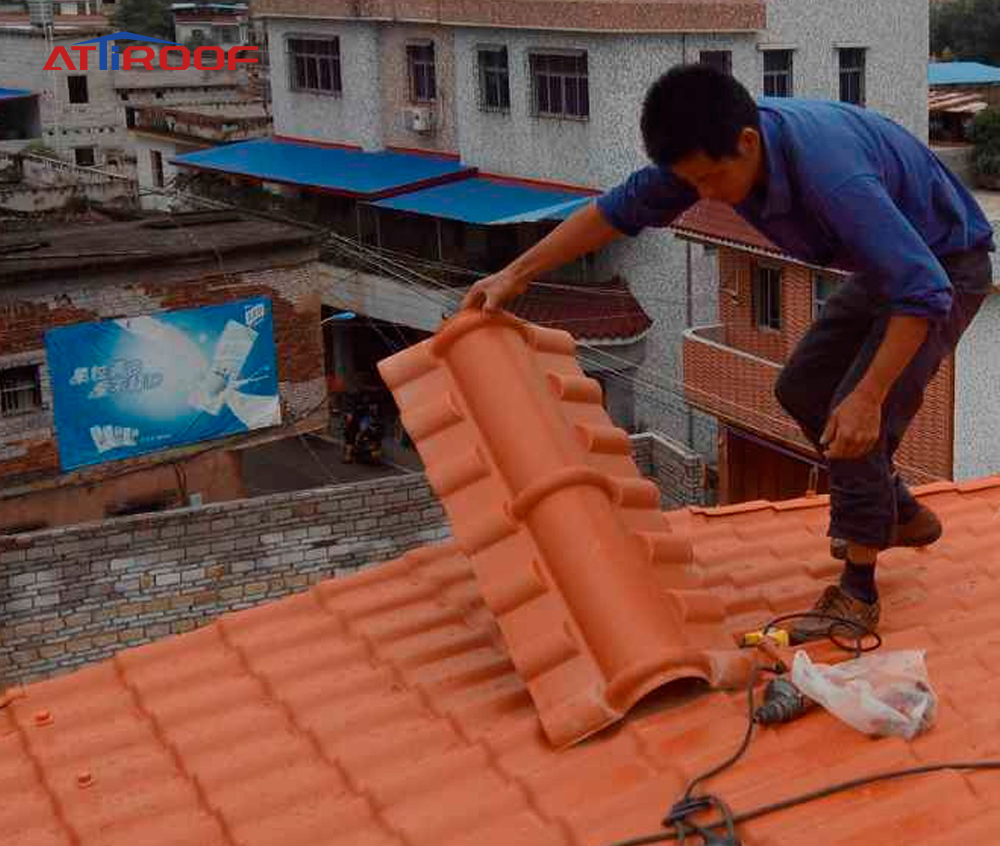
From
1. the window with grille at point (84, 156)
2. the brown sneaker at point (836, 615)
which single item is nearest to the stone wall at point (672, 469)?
the brown sneaker at point (836, 615)

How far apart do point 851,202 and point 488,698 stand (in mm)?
1507

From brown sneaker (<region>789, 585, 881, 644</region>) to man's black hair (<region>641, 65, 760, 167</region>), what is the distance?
135cm

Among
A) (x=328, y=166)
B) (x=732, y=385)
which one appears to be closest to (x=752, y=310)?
(x=732, y=385)

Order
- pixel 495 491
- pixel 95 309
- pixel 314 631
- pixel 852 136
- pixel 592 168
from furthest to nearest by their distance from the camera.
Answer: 1. pixel 592 168
2. pixel 95 309
3. pixel 314 631
4. pixel 495 491
5. pixel 852 136

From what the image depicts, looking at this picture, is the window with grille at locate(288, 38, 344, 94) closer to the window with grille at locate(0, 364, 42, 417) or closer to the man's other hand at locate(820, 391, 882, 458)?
the window with grille at locate(0, 364, 42, 417)

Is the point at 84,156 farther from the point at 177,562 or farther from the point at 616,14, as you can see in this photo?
the point at 177,562

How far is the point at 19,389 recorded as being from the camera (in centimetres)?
1722

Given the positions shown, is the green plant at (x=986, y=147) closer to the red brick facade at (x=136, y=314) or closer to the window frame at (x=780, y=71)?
the window frame at (x=780, y=71)

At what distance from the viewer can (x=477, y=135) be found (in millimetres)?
26422

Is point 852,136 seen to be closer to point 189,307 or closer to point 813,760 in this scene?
point 813,760

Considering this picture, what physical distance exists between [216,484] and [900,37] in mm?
14348

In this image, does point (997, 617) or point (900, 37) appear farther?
point (900, 37)

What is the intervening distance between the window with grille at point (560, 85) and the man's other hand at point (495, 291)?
65.1 ft

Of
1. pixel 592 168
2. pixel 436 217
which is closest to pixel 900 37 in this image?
pixel 592 168
